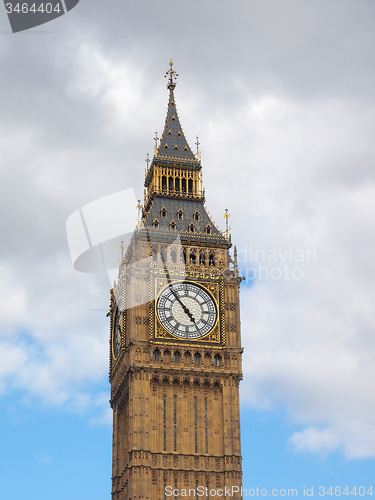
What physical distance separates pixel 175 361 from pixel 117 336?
320 inches

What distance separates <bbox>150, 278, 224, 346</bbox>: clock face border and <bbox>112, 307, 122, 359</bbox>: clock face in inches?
195

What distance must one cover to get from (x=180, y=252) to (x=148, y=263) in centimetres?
376

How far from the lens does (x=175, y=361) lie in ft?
287

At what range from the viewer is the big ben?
273 feet

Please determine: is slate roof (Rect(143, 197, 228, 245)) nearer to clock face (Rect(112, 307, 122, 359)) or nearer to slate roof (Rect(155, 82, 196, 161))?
slate roof (Rect(155, 82, 196, 161))

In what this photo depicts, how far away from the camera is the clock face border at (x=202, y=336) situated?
8781 centimetres

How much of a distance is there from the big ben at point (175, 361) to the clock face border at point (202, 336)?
0.09m

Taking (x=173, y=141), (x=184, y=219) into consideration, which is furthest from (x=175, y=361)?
(x=173, y=141)

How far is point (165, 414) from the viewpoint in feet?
280

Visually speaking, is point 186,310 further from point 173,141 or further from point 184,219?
point 173,141
